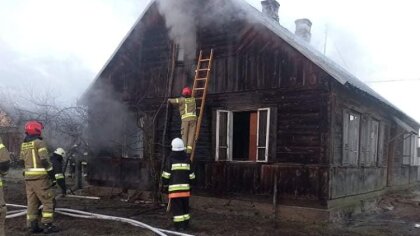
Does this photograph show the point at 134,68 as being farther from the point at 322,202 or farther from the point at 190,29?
the point at 322,202

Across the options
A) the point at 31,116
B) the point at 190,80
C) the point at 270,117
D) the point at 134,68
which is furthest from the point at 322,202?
the point at 31,116

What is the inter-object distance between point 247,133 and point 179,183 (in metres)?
4.52

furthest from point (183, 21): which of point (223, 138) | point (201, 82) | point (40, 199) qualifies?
point (40, 199)

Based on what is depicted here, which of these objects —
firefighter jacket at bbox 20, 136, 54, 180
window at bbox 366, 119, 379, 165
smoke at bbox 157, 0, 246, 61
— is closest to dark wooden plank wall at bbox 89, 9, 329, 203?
smoke at bbox 157, 0, 246, 61

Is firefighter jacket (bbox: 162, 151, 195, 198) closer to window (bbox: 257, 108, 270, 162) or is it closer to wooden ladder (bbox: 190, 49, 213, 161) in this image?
wooden ladder (bbox: 190, 49, 213, 161)

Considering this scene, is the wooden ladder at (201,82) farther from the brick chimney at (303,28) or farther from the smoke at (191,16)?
the brick chimney at (303,28)

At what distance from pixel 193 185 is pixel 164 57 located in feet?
12.5

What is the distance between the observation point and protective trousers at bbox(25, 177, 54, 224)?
7543 millimetres

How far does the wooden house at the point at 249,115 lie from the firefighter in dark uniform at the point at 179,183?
2549 mm

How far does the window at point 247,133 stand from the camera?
33.1 feet

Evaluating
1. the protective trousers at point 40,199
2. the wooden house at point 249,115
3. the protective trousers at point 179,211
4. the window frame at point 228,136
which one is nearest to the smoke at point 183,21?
the wooden house at point 249,115

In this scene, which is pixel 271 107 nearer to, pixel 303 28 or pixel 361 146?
pixel 361 146

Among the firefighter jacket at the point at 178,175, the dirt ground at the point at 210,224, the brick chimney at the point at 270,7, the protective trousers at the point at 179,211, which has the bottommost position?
the dirt ground at the point at 210,224

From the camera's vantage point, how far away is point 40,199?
24.9ft
